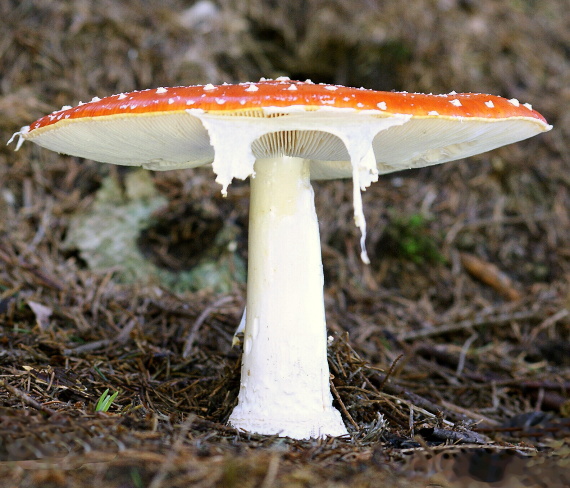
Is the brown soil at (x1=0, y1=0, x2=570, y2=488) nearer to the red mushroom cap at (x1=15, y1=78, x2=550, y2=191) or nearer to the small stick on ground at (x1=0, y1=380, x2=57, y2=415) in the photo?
the small stick on ground at (x1=0, y1=380, x2=57, y2=415)

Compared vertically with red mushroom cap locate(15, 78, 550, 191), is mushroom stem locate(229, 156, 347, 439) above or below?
below

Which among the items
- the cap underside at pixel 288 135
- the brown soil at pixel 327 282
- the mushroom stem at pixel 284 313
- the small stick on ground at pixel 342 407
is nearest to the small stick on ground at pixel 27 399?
the brown soil at pixel 327 282

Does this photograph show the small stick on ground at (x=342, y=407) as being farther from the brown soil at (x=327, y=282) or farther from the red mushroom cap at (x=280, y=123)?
the red mushroom cap at (x=280, y=123)

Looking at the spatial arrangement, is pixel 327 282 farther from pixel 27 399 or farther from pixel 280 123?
pixel 27 399

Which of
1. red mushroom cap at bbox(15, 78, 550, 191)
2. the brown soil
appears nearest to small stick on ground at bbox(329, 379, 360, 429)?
the brown soil

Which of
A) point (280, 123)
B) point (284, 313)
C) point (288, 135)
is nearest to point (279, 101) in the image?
point (280, 123)

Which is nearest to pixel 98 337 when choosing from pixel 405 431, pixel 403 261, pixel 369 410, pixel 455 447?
pixel 369 410

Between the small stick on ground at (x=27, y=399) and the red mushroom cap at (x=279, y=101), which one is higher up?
the red mushroom cap at (x=279, y=101)
